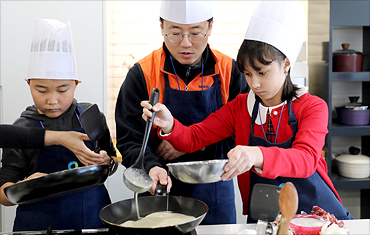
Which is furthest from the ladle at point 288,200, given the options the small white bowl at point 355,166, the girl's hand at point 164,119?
the small white bowl at point 355,166

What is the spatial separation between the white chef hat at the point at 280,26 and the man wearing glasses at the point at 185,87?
10.4 inches

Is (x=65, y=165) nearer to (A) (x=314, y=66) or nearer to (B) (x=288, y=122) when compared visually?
(B) (x=288, y=122)

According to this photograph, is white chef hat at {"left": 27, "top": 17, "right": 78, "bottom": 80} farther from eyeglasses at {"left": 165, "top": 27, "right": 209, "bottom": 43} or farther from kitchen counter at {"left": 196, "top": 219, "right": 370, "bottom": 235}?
kitchen counter at {"left": 196, "top": 219, "right": 370, "bottom": 235}

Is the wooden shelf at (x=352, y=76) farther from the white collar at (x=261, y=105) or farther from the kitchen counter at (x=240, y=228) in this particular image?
the kitchen counter at (x=240, y=228)

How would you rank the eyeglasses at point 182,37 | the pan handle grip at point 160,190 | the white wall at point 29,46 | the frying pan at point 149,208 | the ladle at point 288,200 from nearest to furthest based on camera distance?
the ladle at point 288,200
the frying pan at point 149,208
the pan handle grip at point 160,190
the eyeglasses at point 182,37
the white wall at point 29,46

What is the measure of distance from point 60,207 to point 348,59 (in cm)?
245

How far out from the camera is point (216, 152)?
1563 millimetres

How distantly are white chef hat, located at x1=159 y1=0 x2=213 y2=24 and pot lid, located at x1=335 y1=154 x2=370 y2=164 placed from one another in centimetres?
199

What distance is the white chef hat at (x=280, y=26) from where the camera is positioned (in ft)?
3.92

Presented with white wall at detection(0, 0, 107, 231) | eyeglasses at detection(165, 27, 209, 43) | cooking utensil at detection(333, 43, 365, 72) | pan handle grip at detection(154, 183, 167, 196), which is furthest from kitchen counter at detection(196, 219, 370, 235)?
cooking utensil at detection(333, 43, 365, 72)

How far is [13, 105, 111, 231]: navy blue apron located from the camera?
1273 mm

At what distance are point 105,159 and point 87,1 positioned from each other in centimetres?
140

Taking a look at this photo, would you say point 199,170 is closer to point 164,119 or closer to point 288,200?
point 288,200

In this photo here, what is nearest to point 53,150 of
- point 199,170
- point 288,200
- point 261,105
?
point 199,170
